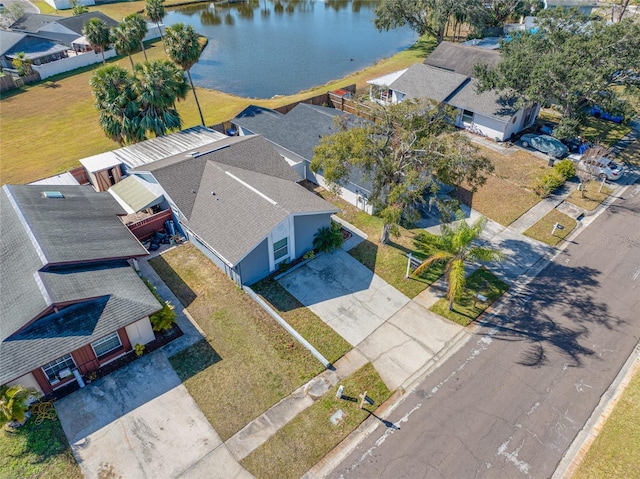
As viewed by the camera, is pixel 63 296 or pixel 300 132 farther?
pixel 300 132

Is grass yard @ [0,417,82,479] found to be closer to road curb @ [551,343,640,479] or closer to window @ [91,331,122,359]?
window @ [91,331,122,359]

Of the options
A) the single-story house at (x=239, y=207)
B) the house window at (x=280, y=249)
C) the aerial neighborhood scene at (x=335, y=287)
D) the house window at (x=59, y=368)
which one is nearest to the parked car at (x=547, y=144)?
the aerial neighborhood scene at (x=335, y=287)

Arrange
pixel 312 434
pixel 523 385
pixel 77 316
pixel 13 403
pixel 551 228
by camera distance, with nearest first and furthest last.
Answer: pixel 13 403 → pixel 312 434 → pixel 77 316 → pixel 523 385 → pixel 551 228

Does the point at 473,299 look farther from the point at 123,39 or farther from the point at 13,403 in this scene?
the point at 123,39

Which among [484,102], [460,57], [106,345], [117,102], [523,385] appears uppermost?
[117,102]

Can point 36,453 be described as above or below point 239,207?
below

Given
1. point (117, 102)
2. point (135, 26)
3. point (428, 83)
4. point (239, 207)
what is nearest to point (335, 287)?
point (239, 207)
